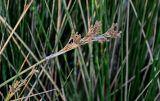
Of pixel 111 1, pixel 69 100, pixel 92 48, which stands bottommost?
pixel 69 100

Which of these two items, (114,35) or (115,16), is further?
(115,16)

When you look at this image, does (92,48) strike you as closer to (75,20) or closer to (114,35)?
(75,20)

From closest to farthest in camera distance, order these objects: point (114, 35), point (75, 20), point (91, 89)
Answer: point (114, 35)
point (91, 89)
point (75, 20)

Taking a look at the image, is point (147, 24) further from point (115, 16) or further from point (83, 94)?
point (83, 94)

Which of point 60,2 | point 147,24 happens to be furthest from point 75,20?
point 147,24

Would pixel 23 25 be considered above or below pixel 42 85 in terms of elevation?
above

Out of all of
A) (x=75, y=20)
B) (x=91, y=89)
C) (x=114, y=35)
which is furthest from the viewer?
(x=75, y=20)
